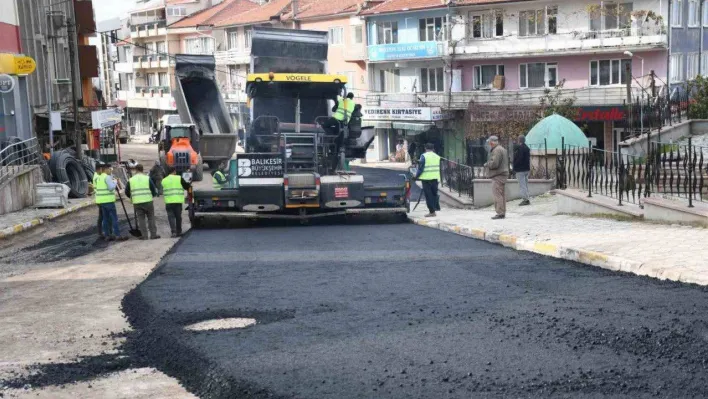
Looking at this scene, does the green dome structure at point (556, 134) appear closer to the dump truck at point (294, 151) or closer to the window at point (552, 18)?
the dump truck at point (294, 151)

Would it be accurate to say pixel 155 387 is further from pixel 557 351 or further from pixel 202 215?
pixel 202 215

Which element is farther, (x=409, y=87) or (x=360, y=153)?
(x=409, y=87)

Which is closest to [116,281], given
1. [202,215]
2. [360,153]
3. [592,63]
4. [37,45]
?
[202,215]

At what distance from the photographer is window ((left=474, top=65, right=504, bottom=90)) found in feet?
154

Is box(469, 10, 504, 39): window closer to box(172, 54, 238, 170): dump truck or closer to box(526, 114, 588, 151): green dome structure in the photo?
box(172, 54, 238, 170): dump truck

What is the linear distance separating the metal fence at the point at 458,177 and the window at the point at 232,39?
4082 cm

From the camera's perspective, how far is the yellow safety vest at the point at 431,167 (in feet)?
61.9

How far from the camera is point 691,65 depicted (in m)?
42.7

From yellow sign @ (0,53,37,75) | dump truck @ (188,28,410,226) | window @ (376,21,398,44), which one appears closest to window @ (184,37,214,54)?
window @ (376,21,398,44)

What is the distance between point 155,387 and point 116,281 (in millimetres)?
5332

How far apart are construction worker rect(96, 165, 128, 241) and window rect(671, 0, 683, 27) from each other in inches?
1147

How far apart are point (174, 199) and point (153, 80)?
6570 cm

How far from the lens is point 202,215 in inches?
735

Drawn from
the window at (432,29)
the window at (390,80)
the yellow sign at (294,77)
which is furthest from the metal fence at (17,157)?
the window at (390,80)
